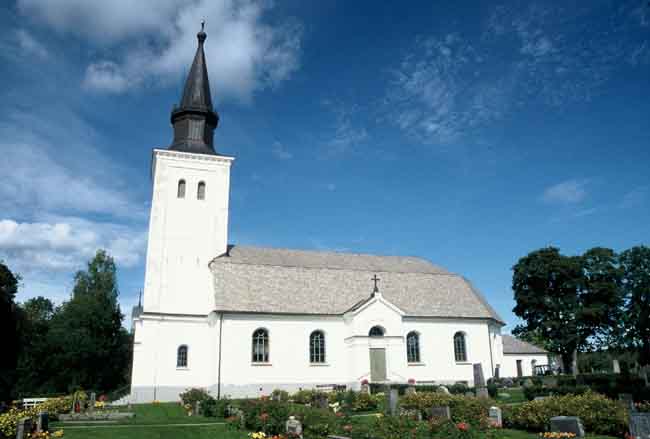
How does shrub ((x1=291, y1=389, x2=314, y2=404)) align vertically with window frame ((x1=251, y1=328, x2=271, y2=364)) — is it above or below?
below

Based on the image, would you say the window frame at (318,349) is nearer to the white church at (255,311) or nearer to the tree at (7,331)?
the white church at (255,311)

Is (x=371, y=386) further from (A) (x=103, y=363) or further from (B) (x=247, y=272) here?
(A) (x=103, y=363)

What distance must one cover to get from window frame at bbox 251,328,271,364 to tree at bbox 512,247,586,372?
27.3 metres

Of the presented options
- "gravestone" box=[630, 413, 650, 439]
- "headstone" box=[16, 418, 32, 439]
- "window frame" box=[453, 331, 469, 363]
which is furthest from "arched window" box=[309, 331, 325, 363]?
"gravestone" box=[630, 413, 650, 439]

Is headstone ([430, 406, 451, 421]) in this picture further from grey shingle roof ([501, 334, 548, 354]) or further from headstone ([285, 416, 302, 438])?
grey shingle roof ([501, 334, 548, 354])

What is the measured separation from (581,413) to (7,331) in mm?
34816

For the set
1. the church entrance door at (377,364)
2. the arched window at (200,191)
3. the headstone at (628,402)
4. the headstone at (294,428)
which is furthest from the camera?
the arched window at (200,191)

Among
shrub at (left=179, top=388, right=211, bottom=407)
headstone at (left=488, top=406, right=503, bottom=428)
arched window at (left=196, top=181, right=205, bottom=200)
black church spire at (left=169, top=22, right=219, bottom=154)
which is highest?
black church spire at (left=169, top=22, right=219, bottom=154)

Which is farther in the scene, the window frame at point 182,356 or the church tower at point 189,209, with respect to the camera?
the church tower at point 189,209

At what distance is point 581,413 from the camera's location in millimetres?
15250

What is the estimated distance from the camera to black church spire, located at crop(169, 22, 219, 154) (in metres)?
36.6

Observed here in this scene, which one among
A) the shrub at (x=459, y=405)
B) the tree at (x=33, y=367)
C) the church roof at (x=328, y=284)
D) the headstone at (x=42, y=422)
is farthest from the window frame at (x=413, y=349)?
the tree at (x=33, y=367)

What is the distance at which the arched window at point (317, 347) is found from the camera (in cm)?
3375

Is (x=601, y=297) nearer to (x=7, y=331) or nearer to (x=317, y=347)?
(x=317, y=347)
